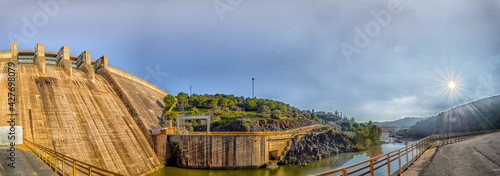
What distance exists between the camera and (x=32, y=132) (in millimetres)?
24734

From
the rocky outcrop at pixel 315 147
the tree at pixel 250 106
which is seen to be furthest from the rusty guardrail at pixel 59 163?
the tree at pixel 250 106

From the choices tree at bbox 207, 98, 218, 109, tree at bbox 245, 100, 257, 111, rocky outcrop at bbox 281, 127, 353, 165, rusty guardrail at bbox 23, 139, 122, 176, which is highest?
tree at bbox 207, 98, 218, 109

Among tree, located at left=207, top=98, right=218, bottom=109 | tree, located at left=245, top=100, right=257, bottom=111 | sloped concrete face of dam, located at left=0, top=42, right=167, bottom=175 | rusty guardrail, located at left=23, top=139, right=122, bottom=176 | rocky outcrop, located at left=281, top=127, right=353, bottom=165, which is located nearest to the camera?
rusty guardrail, located at left=23, top=139, right=122, bottom=176

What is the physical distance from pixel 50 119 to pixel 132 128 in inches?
343

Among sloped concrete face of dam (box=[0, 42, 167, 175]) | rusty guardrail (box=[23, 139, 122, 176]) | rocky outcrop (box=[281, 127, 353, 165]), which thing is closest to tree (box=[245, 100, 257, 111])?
rocky outcrop (box=[281, 127, 353, 165])

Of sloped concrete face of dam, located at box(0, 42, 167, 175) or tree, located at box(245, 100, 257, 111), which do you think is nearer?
sloped concrete face of dam, located at box(0, 42, 167, 175)

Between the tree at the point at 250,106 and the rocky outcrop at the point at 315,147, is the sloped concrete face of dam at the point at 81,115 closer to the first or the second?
the rocky outcrop at the point at 315,147

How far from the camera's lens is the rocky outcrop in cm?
4129

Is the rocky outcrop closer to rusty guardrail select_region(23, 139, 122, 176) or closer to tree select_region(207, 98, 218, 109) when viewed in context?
rusty guardrail select_region(23, 139, 122, 176)

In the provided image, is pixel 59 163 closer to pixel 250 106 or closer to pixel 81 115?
pixel 81 115

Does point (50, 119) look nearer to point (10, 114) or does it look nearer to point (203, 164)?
point (10, 114)

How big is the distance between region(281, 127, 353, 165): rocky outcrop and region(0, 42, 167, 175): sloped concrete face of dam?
65.9 feet

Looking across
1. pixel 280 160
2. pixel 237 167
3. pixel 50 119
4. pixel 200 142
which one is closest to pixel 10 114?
pixel 50 119

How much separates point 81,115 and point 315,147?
3550 cm
